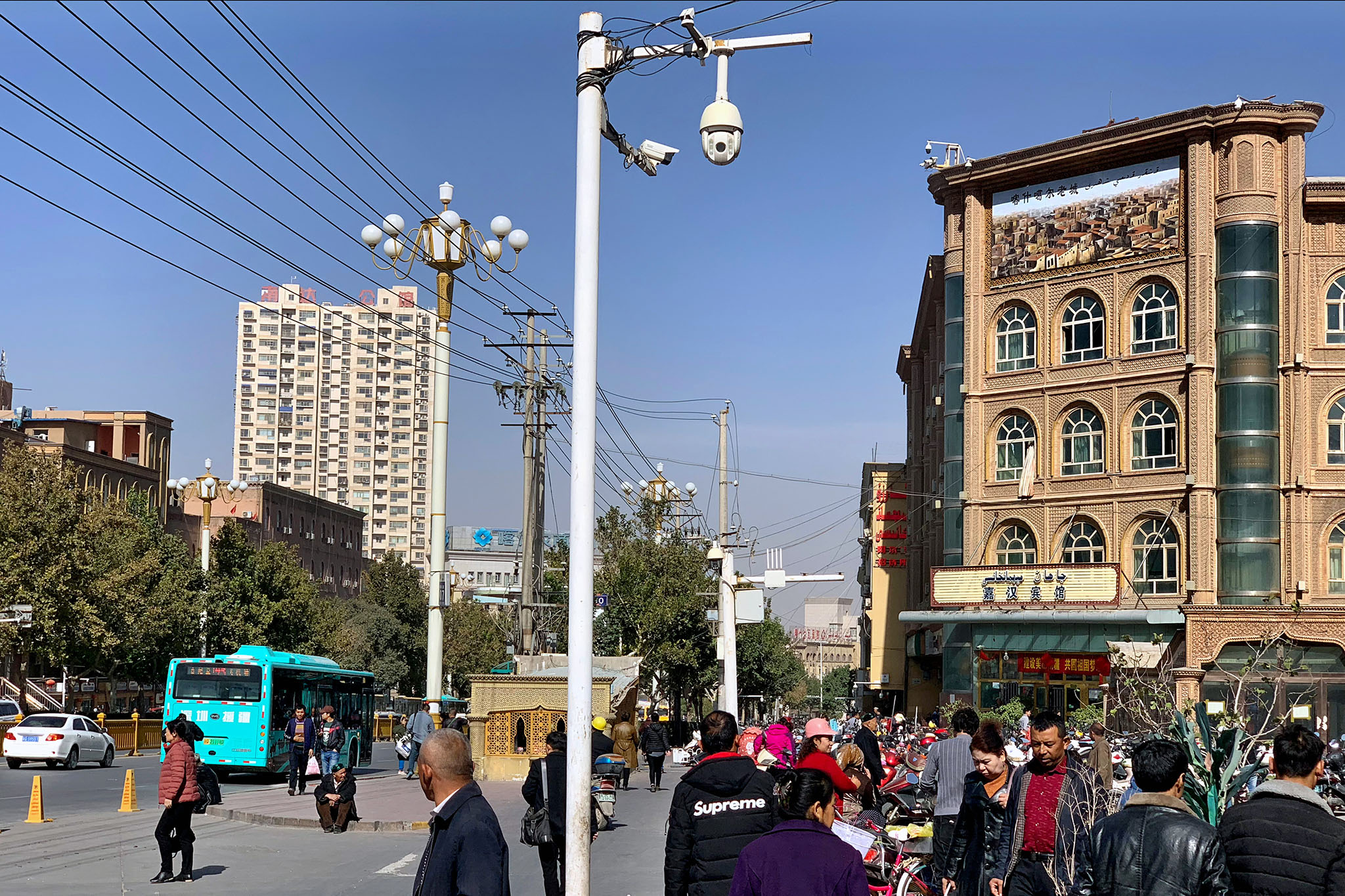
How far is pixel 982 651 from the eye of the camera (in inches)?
1852

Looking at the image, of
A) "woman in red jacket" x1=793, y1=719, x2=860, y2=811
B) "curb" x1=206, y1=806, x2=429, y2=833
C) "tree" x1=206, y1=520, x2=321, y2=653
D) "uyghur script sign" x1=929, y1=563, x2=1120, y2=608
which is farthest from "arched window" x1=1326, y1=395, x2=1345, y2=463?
"tree" x1=206, y1=520, x2=321, y2=653

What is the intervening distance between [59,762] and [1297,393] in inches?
1439

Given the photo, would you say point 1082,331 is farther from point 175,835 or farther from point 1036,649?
point 175,835

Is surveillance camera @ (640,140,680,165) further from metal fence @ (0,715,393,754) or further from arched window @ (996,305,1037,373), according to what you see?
arched window @ (996,305,1037,373)

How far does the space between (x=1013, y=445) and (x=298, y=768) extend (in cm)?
2930

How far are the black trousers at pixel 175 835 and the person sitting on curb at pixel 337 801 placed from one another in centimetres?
491

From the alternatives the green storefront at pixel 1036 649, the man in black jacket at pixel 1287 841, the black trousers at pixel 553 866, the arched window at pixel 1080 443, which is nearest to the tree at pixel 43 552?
the green storefront at pixel 1036 649

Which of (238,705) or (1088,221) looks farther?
(1088,221)

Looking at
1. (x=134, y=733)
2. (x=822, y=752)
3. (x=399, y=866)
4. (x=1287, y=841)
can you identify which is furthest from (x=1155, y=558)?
(x=1287, y=841)

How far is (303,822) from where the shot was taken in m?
20.0

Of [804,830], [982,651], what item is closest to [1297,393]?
[982,651]

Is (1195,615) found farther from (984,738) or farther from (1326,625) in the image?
(984,738)

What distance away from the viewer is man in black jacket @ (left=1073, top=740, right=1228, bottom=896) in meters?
5.53

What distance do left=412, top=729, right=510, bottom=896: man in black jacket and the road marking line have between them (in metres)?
9.92
